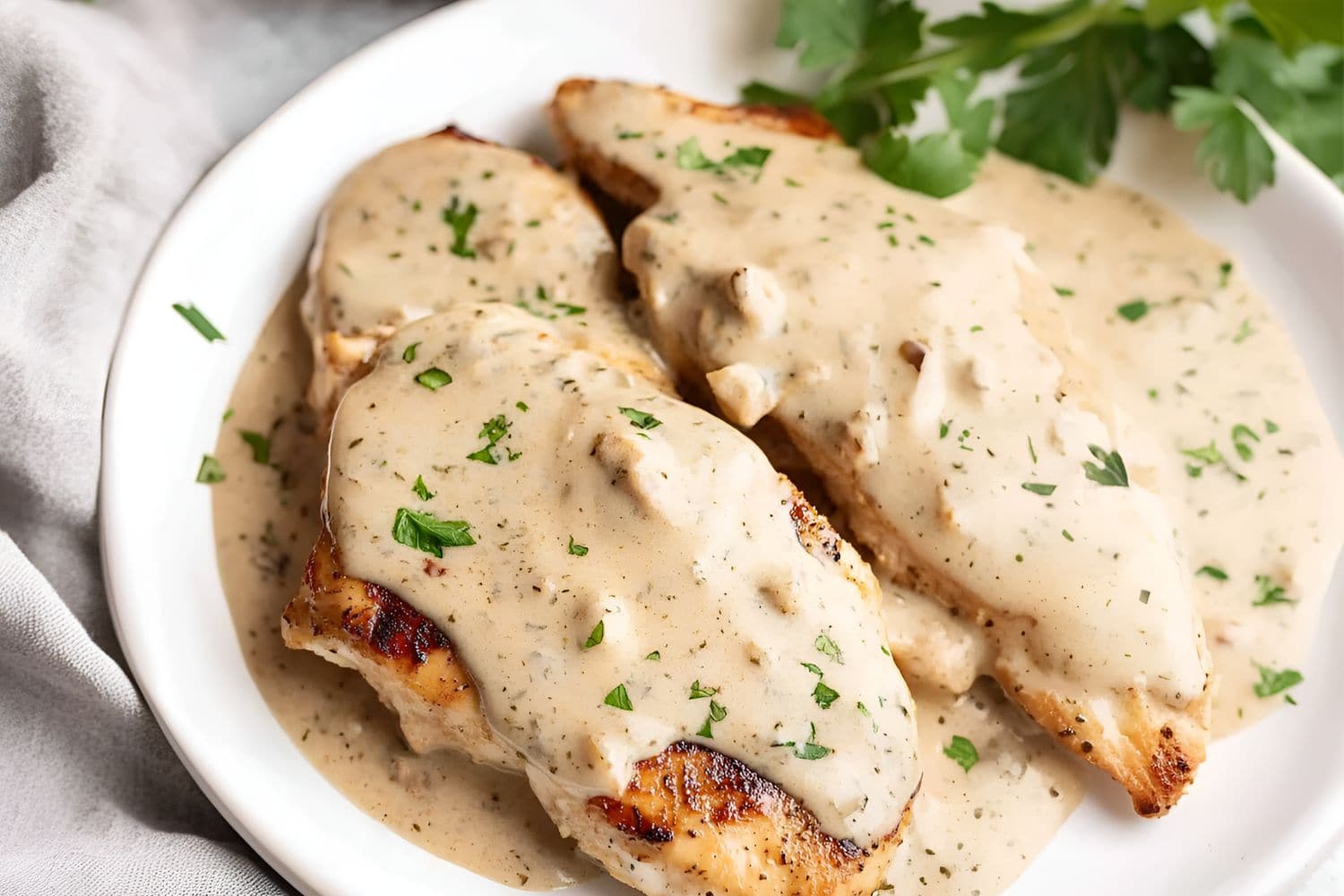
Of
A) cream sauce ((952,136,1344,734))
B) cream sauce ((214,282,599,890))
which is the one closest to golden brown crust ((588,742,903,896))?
cream sauce ((214,282,599,890))

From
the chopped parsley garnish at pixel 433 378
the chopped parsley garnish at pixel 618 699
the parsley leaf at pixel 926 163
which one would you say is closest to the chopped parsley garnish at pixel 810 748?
the chopped parsley garnish at pixel 618 699

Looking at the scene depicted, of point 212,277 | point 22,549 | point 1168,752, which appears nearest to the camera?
point 1168,752

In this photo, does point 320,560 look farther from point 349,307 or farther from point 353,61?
point 353,61

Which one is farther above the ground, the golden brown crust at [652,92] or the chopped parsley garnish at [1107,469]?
the golden brown crust at [652,92]

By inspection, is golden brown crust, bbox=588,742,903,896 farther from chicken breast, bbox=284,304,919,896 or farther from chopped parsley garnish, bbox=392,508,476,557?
chopped parsley garnish, bbox=392,508,476,557

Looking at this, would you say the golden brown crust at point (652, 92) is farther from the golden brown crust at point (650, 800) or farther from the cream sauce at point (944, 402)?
the golden brown crust at point (650, 800)

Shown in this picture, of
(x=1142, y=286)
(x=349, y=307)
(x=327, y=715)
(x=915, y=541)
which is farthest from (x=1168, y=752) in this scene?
(x=349, y=307)
